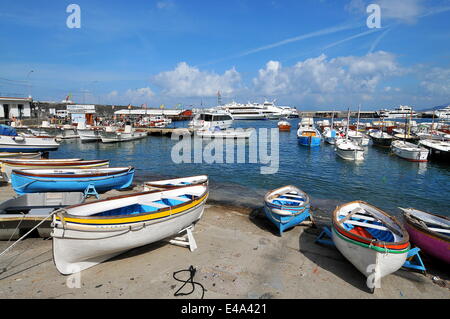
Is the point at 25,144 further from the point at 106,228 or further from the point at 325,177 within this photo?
the point at 325,177

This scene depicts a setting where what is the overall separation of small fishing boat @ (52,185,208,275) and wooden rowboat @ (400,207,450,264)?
22.3 ft

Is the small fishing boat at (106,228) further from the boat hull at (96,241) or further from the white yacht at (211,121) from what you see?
the white yacht at (211,121)

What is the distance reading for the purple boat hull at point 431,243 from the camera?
709 cm

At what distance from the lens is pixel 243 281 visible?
254 inches

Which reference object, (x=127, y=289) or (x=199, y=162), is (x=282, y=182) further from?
(x=127, y=289)

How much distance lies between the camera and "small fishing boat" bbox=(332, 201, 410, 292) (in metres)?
5.92

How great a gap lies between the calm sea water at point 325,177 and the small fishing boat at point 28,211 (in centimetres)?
757

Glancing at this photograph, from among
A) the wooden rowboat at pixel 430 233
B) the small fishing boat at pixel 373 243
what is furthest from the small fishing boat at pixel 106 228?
the wooden rowboat at pixel 430 233

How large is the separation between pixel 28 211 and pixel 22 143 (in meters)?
19.7

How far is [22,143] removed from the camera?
23984 millimetres

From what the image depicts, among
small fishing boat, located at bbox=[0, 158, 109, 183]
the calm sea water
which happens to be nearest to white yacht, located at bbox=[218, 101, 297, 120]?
the calm sea water

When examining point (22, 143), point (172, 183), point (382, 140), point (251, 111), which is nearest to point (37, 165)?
point (172, 183)

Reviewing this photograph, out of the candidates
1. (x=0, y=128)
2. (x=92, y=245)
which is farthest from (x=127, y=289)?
(x=0, y=128)
